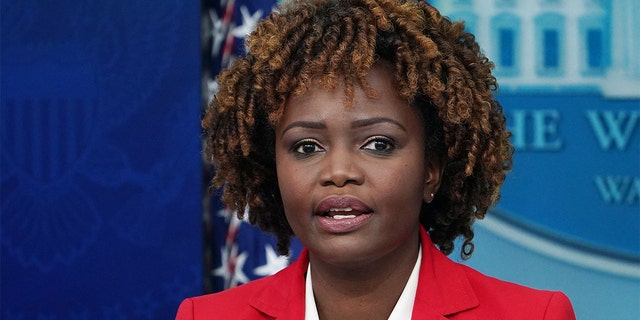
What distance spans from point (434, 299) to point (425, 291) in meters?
0.02

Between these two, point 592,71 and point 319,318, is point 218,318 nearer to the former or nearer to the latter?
point 319,318

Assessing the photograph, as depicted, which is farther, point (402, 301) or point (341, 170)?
point (402, 301)

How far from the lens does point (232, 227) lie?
2756 mm

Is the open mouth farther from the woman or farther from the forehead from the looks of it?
the forehead

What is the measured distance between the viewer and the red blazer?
1826 millimetres

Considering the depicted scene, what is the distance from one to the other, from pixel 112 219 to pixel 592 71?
138 cm

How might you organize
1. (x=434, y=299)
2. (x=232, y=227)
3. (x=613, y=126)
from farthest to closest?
(x=232, y=227)
(x=613, y=126)
(x=434, y=299)

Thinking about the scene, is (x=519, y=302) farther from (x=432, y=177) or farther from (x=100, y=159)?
(x=100, y=159)

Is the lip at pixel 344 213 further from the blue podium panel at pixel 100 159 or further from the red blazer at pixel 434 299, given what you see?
the blue podium panel at pixel 100 159

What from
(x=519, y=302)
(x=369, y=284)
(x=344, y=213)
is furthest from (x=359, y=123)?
(x=519, y=302)

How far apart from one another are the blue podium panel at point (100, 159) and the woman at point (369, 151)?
0.73m

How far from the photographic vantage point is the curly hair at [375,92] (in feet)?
5.86

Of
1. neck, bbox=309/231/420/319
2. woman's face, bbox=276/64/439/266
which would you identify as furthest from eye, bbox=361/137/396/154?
neck, bbox=309/231/420/319

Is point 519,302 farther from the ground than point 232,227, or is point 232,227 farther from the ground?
point 232,227
